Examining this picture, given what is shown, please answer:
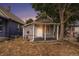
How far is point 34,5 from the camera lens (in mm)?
7848

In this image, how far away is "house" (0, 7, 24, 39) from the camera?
26.2ft

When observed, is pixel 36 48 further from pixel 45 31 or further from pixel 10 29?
pixel 10 29

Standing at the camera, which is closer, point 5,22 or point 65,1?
point 65,1

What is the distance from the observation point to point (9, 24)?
863cm

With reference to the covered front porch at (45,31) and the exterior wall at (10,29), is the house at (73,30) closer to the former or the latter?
the covered front porch at (45,31)

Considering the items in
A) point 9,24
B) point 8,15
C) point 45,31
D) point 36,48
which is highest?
point 8,15

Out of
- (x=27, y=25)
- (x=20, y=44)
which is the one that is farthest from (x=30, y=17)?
(x=20, y=44)

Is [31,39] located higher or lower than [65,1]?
lower

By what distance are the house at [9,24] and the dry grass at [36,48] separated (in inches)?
10.5

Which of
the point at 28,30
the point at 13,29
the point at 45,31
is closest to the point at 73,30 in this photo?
the point at 45,31

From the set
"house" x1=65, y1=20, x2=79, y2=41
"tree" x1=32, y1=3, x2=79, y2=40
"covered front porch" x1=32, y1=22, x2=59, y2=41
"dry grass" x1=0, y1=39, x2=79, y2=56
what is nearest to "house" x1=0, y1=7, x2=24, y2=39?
"dry grass" x1=0, y1=39, x2=79, y2=56

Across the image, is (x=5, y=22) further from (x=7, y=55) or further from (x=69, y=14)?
(x=69, y=14)

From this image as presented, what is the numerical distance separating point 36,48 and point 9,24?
51.0 inches

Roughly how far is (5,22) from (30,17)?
0.82 metres
